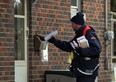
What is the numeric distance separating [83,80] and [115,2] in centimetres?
600

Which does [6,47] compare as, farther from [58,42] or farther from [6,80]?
[58,42]

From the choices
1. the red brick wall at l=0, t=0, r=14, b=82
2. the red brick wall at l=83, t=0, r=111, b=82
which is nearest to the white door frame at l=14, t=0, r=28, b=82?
the red brick wall at l=0, t=0, r=14, b=82

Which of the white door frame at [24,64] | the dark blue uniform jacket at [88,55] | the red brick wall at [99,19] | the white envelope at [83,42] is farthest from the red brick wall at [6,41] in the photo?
the red brick wall at [99,19]

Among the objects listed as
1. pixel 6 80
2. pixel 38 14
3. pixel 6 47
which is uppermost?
pixel 38 14

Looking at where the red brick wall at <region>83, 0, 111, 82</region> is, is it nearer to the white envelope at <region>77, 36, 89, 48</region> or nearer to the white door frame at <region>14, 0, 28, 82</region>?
the white door frame at <region>14, 0, 28, 82</region>

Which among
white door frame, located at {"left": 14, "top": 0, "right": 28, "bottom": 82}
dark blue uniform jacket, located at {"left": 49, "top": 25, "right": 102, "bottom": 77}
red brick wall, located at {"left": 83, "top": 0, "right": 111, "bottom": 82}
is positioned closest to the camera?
dark blue uniform jacket, located at {"left": 49, "top": 25, "right": 102, "bottom": 77}

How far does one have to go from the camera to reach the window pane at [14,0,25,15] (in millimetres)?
9655

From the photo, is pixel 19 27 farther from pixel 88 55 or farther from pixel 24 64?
pixel 88 55

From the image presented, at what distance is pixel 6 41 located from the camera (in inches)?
357

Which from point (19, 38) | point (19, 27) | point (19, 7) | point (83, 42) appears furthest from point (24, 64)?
point (83, 42)

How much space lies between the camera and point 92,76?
24.8 feet

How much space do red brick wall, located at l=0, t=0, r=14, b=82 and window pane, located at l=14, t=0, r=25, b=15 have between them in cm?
46

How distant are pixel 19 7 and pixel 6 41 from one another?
3.33 feet

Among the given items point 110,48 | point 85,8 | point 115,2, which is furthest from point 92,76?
point 115,2
